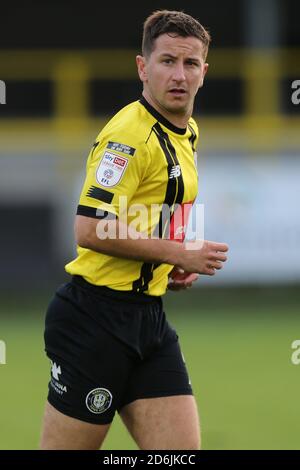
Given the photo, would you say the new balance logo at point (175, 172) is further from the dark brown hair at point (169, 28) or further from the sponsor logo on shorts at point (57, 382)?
the sponsor logo on shorts at point (57, 382)

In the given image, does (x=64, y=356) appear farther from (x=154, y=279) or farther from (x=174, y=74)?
(x=174, y=74)

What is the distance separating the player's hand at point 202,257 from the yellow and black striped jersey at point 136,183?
0.24 metres

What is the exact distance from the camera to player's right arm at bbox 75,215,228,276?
16.4ft

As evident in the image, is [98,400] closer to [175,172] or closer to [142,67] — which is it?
[175,172]

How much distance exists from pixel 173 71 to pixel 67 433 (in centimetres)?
170

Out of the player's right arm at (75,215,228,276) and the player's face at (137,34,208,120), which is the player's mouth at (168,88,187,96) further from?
the player's right arm at (75,215,228,276)

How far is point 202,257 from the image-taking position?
512 cm

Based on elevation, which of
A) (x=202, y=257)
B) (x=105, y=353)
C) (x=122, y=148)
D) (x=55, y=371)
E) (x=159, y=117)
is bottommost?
(x=55, y=371)

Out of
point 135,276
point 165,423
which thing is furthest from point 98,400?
point 135,276

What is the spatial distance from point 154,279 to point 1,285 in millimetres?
10609

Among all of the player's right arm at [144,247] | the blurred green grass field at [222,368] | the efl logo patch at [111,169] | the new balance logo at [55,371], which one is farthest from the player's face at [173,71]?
the blurred green grass field at [222,368]

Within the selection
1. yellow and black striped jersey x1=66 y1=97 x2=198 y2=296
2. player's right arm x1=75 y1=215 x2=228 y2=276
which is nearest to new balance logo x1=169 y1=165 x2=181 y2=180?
yellow and black striped jersey x1=66 y1=97 x2=198 y2=296

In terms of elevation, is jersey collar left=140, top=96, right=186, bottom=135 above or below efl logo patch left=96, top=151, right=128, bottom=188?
above

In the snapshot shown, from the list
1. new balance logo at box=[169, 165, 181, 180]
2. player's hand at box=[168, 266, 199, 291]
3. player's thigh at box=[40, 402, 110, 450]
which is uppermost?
new balance logo at box=[169, 165, 181, 180]
